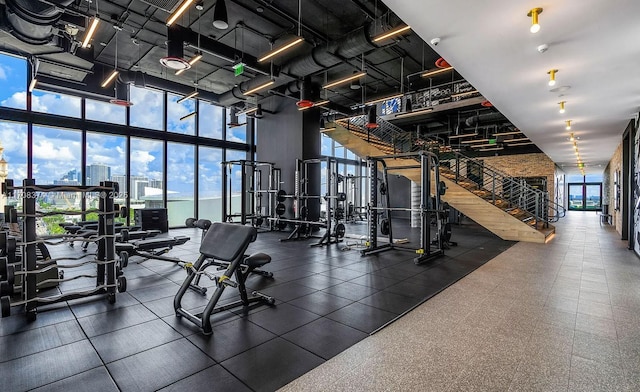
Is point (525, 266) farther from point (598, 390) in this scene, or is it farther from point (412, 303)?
point (598, 390)

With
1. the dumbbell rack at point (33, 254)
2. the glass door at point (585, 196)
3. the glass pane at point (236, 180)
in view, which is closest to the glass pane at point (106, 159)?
the glass pane at point (236, 180)

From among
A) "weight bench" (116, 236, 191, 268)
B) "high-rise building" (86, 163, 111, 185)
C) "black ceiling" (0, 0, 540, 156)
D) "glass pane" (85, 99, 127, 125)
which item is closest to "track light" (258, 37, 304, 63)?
"black ceiling" (0, 0, 540, 156)

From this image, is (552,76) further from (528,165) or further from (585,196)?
(585,196)

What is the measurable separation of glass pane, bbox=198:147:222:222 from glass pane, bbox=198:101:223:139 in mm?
565

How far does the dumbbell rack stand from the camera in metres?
3.06

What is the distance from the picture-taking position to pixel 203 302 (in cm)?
353

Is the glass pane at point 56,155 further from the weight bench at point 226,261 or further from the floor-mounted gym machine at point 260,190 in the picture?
the weight bench at point 226,261

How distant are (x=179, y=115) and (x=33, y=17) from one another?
6.28m

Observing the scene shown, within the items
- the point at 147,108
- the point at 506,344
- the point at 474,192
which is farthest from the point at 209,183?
the point at 506,344

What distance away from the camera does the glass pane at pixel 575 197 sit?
24.2 m

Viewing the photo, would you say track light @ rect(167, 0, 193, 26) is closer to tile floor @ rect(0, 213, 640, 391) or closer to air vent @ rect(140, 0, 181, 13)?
air vent @ rect(140, 0, 181, 13)

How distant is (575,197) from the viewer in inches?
971

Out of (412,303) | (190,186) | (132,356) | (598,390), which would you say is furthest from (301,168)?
(598,390)

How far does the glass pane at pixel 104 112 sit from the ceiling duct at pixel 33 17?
13.3 feet
